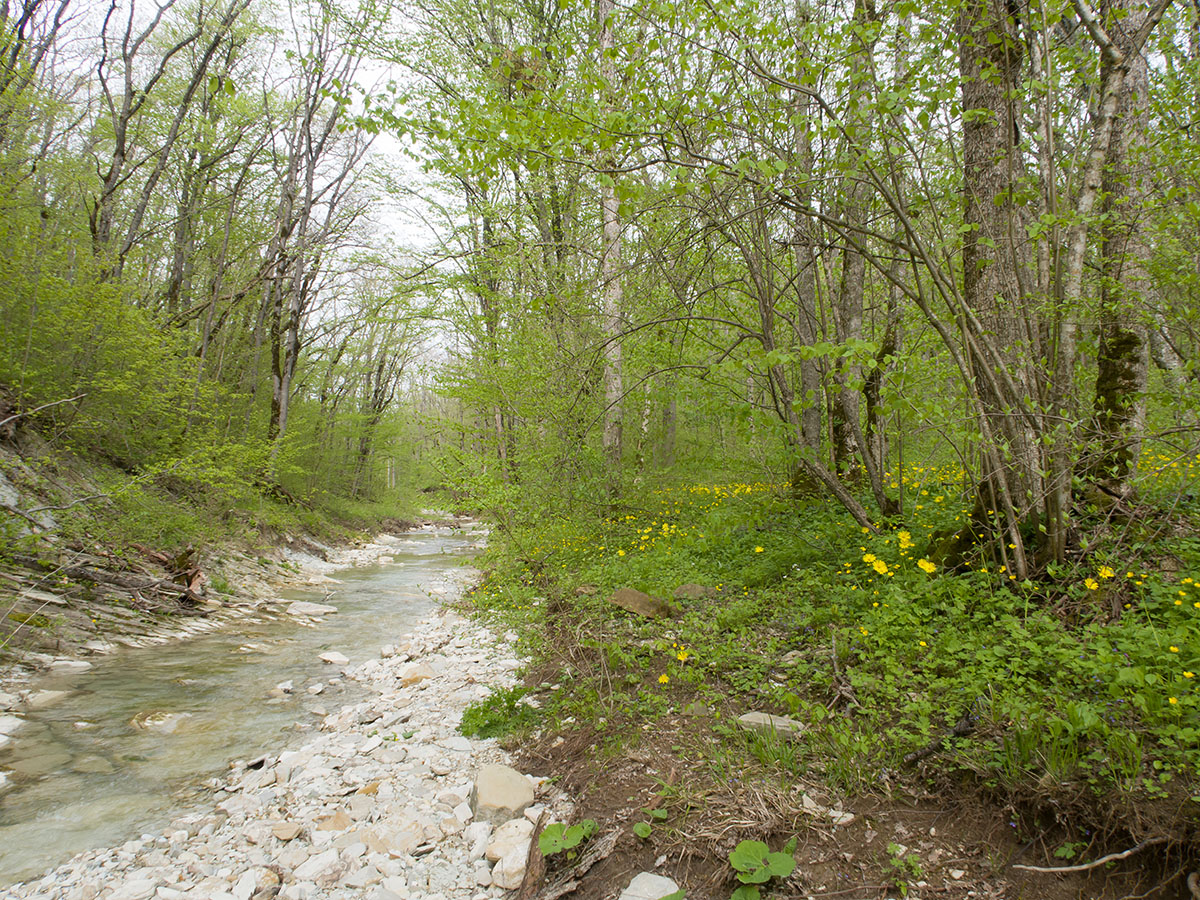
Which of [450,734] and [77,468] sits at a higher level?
[77,468]

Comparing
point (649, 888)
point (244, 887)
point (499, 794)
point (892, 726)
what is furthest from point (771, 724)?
point (244, 887)

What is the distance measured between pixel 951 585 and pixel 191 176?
1542 cm

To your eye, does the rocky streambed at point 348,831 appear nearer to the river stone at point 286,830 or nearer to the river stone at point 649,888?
the river stone at point 286,830

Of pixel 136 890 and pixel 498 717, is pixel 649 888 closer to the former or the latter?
pixel 498 717

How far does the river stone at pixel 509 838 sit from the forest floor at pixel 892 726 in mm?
261

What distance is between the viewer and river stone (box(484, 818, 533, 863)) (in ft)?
8.14

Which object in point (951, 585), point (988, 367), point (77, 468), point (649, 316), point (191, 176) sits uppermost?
point (191, 176)

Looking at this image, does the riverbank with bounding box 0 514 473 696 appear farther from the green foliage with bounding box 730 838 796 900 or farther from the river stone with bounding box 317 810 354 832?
the green foliage with bounding box 730 838 796 900

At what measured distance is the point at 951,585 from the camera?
3.32 meters

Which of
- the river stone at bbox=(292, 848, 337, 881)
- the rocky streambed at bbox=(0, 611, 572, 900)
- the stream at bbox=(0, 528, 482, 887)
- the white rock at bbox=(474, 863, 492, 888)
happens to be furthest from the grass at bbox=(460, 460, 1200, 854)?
the stream at bbox=(0, 528, 482, 887)

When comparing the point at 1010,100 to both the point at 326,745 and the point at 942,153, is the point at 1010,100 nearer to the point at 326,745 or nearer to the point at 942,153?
the point at 942,153

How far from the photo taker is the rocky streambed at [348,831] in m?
2.44

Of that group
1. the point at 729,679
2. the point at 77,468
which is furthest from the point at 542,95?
the point at 77,468

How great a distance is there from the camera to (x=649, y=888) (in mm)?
1989
